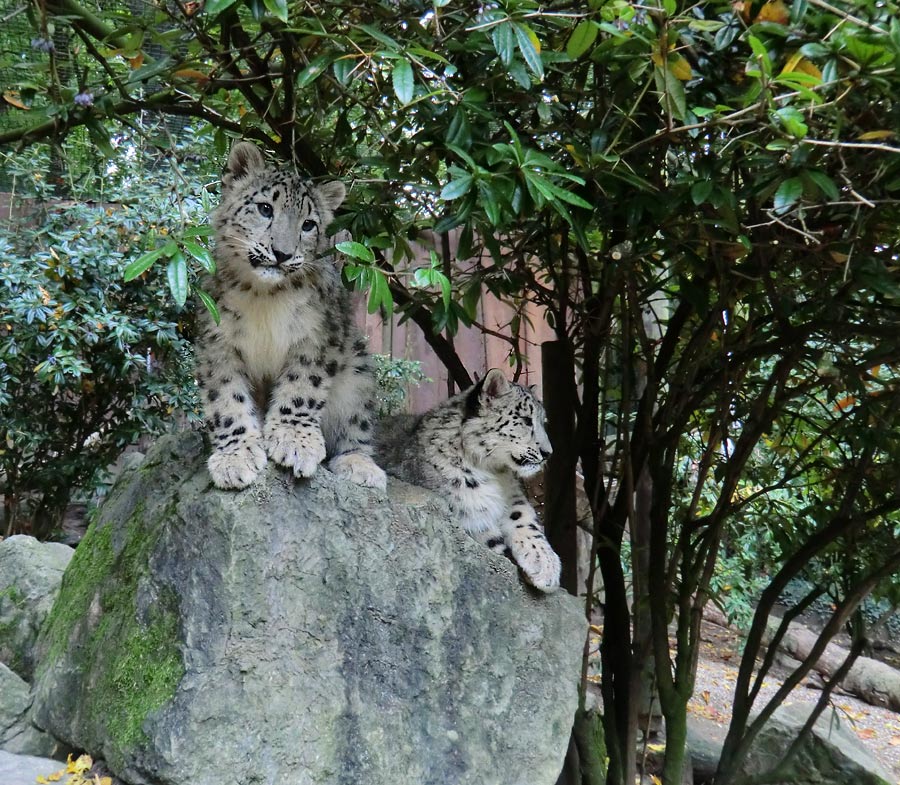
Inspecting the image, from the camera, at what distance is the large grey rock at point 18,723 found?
4145 millimetres

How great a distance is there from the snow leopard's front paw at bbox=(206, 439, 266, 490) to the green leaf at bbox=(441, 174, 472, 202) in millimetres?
1390

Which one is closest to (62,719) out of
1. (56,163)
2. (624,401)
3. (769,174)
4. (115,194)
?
(624,401)

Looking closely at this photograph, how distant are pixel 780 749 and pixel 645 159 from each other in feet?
14.4

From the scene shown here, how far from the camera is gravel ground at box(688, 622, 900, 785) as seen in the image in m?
7.88

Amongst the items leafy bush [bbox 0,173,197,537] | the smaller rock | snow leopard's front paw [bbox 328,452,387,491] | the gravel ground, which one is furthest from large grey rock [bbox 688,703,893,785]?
leafy bush [bbox 0,173,197,537]

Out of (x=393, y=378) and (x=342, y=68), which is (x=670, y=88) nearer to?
(x=342, y=68)

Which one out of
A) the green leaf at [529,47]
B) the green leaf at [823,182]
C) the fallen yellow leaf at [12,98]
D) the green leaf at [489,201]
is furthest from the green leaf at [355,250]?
the fallen yellow leaf at [12,98]

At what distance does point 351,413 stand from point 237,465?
747 millimetres

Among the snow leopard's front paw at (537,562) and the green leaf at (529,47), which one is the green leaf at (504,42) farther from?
the snow leopard's front paw at (537,562)

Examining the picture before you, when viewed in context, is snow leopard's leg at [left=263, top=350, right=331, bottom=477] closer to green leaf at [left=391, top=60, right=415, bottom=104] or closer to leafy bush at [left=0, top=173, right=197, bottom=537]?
green leaf at [left=391, top=60, right=415, bottom=104]

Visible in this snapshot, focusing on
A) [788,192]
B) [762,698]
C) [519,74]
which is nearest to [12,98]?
[519,74]

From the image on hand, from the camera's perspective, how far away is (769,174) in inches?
127

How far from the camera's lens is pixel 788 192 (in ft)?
9.70

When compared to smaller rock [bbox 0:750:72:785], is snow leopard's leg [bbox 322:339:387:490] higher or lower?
higher
